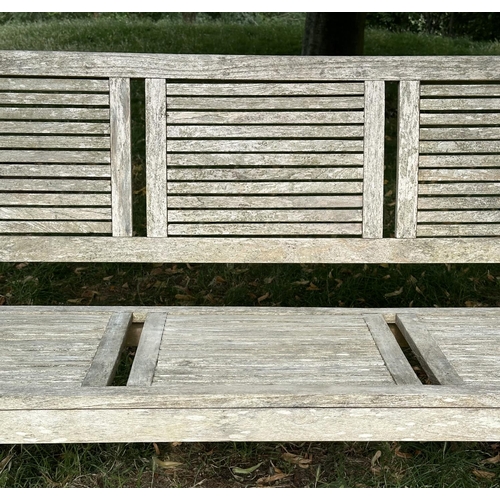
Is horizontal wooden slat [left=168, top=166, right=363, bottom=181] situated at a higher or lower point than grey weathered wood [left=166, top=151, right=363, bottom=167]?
lower

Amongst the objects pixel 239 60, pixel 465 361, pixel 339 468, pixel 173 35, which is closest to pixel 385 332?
pixel 465 361

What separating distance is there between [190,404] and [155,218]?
2.81 feet

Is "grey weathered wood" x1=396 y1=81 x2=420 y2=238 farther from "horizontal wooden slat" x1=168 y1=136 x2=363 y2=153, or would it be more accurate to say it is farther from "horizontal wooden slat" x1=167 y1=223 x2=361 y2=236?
"horizontal wooden slat" x1=167 y1=223 x2=361 y2=236

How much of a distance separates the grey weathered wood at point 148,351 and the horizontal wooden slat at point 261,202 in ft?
1.28

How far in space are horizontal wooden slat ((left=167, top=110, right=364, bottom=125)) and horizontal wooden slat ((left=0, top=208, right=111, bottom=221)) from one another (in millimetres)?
328

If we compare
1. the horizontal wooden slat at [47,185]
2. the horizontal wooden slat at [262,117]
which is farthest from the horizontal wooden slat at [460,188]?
the horizontal wooden slat at [47,185]

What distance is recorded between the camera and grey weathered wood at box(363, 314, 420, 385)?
222cm

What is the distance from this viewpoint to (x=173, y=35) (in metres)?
8.53

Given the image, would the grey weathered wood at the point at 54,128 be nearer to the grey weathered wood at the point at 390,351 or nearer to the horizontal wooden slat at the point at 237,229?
the horizontal wooden slat at the point at 237,229

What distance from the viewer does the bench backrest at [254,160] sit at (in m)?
2.70

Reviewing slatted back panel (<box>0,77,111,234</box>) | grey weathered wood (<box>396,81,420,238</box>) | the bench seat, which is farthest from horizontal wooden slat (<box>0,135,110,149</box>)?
grey weathered wood (<box>396,81,420,238</box>)

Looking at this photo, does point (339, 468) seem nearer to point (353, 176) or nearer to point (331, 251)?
point (331, 251)

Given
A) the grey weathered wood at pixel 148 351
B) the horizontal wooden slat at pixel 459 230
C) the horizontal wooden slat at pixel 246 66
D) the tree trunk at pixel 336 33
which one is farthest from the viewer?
the tree trunk at pixel 336 33

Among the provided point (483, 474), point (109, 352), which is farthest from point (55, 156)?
point (483, 474)
